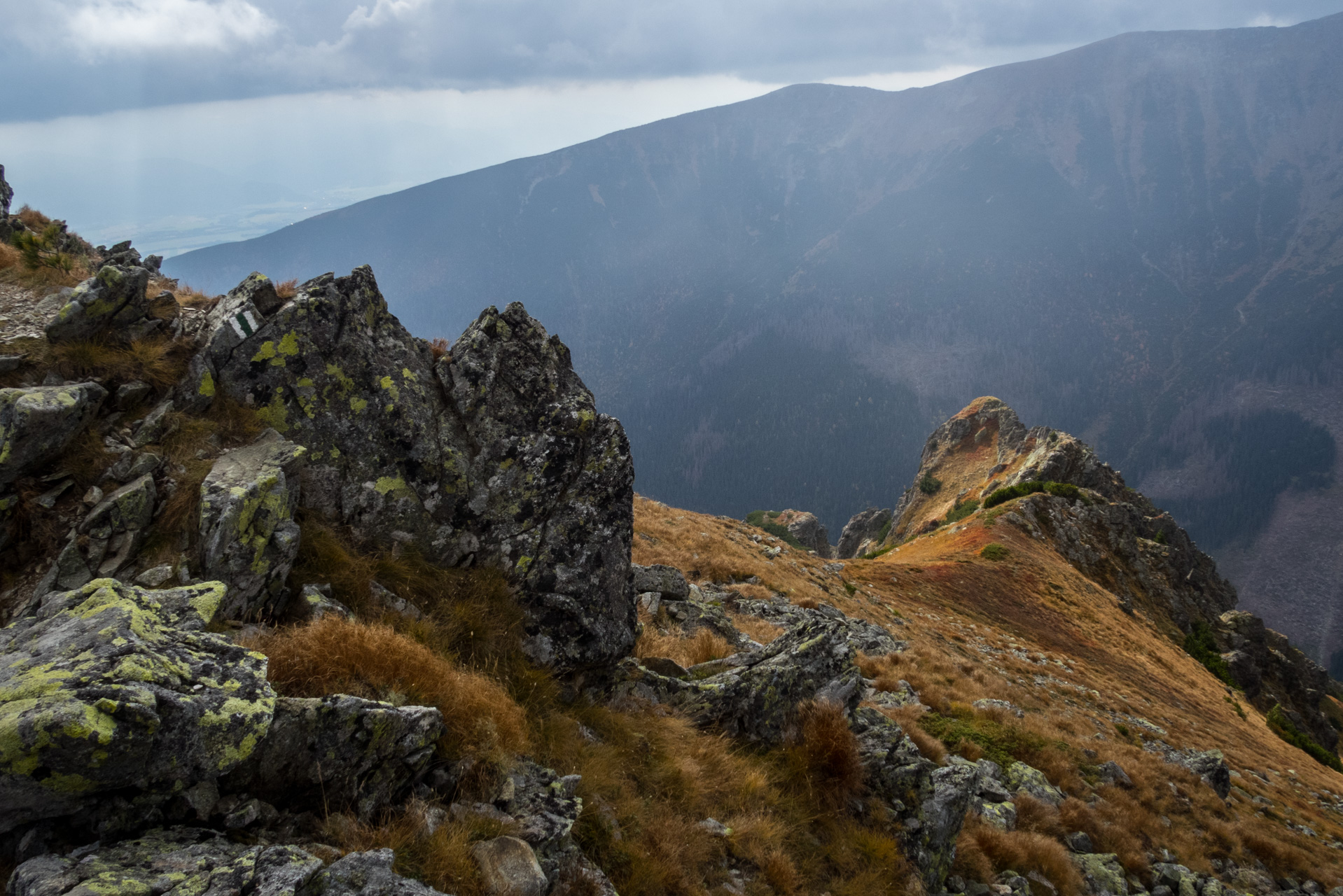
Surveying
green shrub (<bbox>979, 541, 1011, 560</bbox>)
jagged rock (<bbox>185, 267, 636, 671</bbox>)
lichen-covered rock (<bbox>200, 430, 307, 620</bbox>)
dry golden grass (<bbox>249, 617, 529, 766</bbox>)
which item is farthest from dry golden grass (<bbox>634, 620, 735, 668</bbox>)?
green shrub (<bbox>979, 541, 1011, 560</bbox>)

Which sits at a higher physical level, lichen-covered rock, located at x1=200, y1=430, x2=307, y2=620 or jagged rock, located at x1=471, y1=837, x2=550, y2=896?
lichen-covered rock, located at x1=200, y1=430, x2=307, y2=620

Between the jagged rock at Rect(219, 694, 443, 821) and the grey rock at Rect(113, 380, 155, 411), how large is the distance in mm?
6673

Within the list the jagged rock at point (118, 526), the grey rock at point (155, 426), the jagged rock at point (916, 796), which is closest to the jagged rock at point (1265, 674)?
the jagged rock at point (916, 796)

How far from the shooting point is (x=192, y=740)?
5.36m

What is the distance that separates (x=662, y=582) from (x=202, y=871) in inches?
537

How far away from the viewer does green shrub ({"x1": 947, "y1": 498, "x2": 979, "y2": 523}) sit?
72.9 m

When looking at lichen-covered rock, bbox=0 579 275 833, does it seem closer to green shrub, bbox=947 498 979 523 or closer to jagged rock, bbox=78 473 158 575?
jagged rock, bbox=78 473 158 575

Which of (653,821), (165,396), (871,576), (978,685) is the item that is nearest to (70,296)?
(165,396)

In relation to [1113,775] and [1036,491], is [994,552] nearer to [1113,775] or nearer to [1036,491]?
[1036,491]

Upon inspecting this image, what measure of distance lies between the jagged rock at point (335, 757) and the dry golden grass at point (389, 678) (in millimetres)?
556

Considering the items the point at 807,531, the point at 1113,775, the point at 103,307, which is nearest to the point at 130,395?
the point at 103,307

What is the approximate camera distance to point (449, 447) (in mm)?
11523

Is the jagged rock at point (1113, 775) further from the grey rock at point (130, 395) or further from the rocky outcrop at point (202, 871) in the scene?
the grey rock at point (130, 395)

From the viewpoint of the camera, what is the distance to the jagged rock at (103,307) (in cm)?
1006
